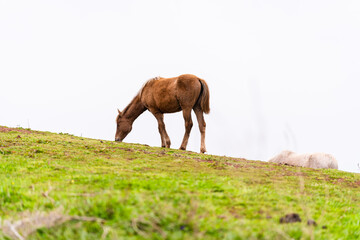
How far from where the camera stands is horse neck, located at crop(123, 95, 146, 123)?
19.6m

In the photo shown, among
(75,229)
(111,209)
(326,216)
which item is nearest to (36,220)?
(75,229)

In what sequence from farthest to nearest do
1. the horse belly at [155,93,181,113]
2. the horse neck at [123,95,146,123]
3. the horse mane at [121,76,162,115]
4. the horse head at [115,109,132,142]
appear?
the horse head at [115,109,132,142] → the horse neck at [123,95,146,123] → the horse mane at [121,76,162,115] → the horse belly at [155,93,181,113]

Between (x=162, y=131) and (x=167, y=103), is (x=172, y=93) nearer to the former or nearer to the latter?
(x=167, y=103)

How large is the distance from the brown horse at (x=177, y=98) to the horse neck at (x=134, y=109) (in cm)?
78

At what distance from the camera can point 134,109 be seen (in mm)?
19734

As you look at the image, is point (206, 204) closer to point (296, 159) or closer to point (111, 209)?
point (111, 209)

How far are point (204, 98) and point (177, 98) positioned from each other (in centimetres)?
136

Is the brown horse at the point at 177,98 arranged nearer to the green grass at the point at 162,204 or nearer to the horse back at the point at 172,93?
the horse back at the point at 172,93

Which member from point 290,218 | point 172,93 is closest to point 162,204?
point 290,218

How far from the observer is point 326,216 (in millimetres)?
5348

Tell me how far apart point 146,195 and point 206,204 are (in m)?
0.95

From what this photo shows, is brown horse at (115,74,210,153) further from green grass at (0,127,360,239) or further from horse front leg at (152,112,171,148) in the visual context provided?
green grass at (0,127,360,239)

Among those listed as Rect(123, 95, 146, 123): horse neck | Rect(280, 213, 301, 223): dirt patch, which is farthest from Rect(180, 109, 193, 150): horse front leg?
Rect(280, 213, 301, 223): dirt patch

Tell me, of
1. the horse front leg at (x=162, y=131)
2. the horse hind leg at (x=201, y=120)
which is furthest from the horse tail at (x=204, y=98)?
the horse front leg at (x=162, y=131)
